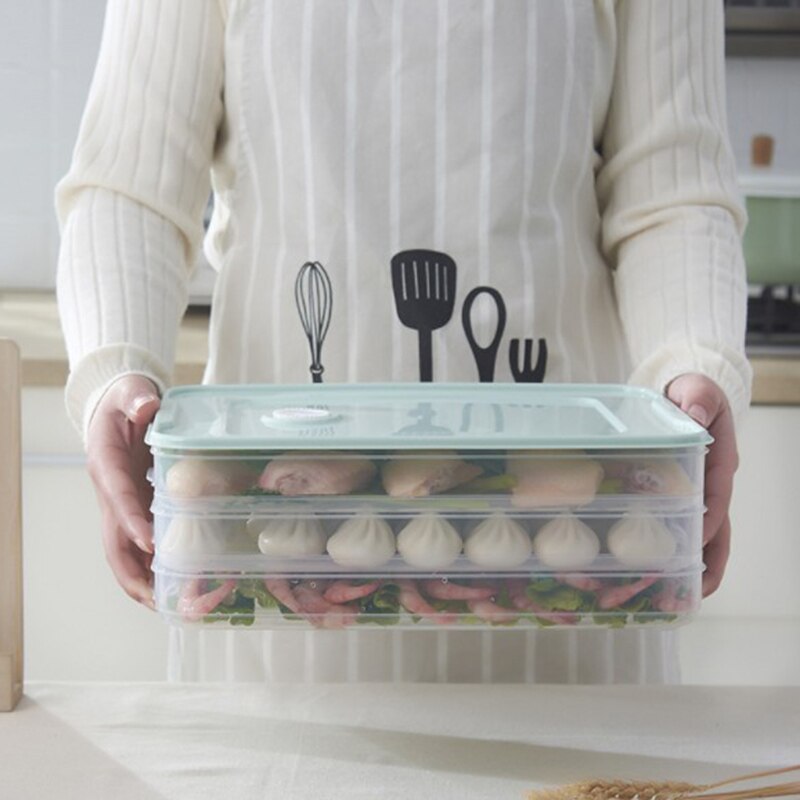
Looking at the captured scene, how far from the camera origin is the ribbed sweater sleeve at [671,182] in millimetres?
1098

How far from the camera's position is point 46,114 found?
2338mm

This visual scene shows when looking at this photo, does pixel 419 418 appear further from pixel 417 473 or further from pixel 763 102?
pixel 763 102

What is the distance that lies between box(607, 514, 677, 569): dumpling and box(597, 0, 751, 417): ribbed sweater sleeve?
279 millimetres

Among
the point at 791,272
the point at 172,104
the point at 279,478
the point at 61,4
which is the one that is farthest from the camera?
the point at 61,4

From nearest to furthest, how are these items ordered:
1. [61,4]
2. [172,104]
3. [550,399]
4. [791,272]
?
[550,399] < [172,104] < [791,272] < [61,4]

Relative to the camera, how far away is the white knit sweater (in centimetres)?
113

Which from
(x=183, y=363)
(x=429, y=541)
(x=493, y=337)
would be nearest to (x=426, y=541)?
(x=429, y=541)

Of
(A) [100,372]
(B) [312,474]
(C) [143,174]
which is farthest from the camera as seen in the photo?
(C) [143,174]

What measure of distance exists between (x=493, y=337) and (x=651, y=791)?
45 centimetres

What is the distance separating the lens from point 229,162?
121 centimetres

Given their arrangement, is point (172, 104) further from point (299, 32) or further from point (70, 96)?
point (70, 96)

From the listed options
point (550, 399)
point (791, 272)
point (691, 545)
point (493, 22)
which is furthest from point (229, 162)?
point (791, 272)

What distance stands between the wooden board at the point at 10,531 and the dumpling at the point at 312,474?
0.26m

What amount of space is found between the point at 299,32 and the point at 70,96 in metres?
1.27
